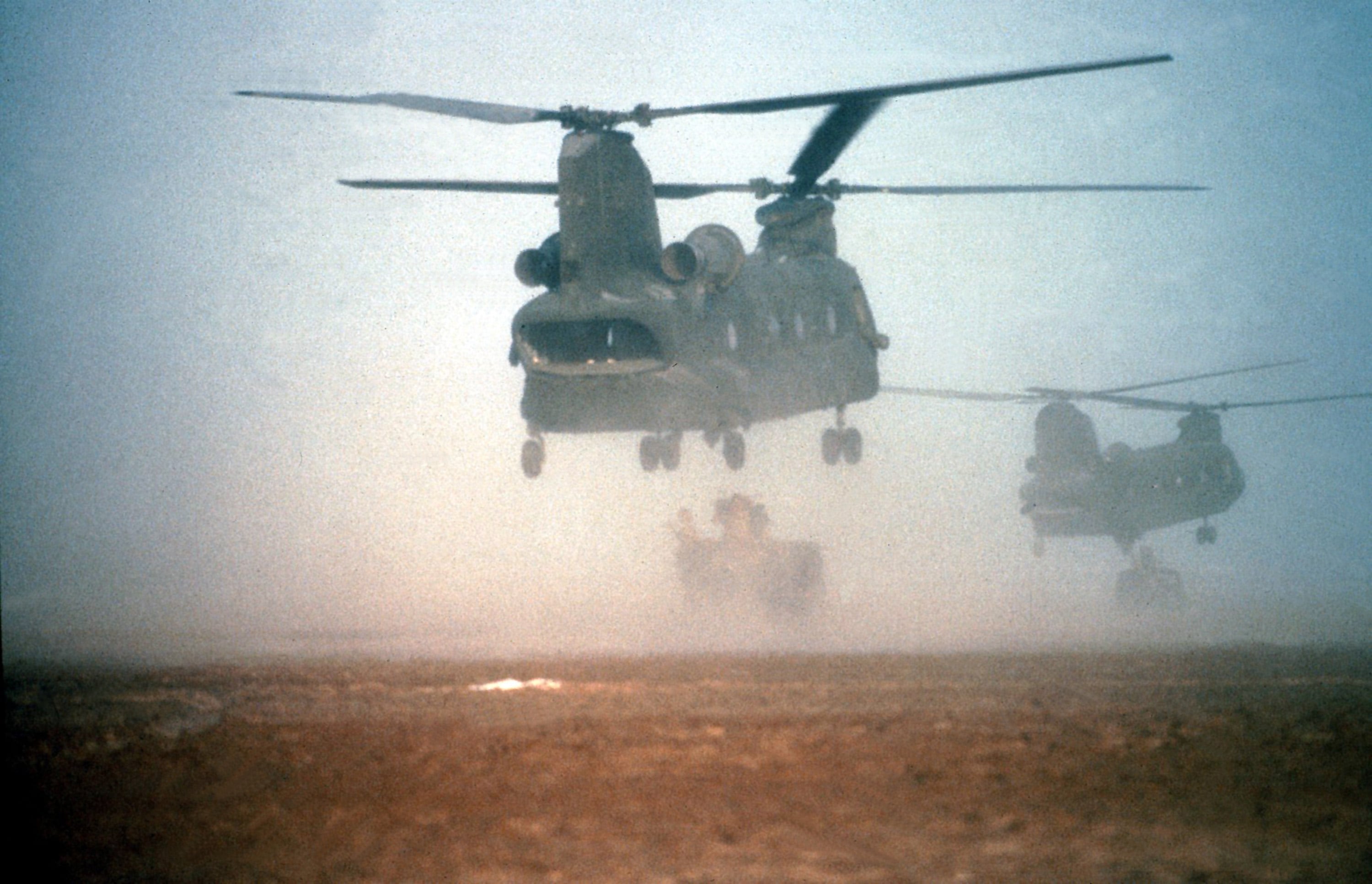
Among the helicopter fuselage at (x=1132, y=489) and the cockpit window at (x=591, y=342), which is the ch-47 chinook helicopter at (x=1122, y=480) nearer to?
the helicopter fuselage at (x=1132, y=489)

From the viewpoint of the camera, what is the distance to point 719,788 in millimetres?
5859

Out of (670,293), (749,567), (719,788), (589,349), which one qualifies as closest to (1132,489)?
(749,567)

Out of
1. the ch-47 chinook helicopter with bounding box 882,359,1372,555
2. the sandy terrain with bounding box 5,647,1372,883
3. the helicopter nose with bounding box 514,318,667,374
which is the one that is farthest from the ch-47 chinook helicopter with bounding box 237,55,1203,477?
the ch-47 chinook helicopter with bounding box 882,359,1372,555

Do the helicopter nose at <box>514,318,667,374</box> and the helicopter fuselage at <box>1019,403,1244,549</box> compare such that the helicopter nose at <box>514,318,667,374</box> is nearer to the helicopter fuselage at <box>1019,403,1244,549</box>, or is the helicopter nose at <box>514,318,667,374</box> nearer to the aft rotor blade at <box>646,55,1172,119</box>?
the aft rotor blade at <box>646,55,1172,119</box>

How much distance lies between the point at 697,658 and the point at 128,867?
11574mm

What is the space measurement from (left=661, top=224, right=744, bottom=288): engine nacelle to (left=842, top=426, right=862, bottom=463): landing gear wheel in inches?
204

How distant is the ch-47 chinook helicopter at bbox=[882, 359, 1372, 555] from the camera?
112 ft

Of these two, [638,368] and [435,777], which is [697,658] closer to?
[638,368]

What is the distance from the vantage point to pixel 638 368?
1605cm

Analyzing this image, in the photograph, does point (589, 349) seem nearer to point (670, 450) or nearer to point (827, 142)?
point (670, 450)

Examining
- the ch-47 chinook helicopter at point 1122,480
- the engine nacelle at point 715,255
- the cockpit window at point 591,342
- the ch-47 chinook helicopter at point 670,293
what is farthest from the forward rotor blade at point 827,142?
the ch-47 chinook helicopter at point 1122,480

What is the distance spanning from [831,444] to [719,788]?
15.8 meters

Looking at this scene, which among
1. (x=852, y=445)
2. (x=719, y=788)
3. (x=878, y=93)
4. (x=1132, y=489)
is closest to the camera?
(x=719, y=788)

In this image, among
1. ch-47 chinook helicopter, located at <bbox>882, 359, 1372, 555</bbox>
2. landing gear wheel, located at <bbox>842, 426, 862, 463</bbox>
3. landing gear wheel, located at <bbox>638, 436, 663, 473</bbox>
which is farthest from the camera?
ch-47 chinook helicopter, located at <bbox>882, 359, 1372, 555</bbox>
